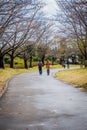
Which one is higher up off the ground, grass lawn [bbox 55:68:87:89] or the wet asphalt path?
the wet asphalt path

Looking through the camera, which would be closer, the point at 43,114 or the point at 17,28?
the point at 43,114

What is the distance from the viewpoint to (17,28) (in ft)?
148

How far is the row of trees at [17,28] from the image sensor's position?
1934cm

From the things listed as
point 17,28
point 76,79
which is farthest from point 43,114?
point 17,28

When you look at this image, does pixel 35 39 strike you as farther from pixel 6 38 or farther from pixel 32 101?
pixel 32 101

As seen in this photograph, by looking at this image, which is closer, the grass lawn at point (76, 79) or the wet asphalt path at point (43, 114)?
the wet asphalt path at point (43, 114)

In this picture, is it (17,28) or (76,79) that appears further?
(17,28)

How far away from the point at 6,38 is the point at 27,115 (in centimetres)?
3848

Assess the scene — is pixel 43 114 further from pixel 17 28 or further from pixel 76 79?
pixel 17 28

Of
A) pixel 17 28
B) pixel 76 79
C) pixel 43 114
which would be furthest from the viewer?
pixel 17 28

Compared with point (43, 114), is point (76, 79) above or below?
below

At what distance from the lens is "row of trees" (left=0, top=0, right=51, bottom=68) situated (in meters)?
19.3

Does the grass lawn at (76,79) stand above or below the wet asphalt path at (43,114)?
below

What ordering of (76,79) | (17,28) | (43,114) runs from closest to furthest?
(43,114)
(76,79)
(17,28)
